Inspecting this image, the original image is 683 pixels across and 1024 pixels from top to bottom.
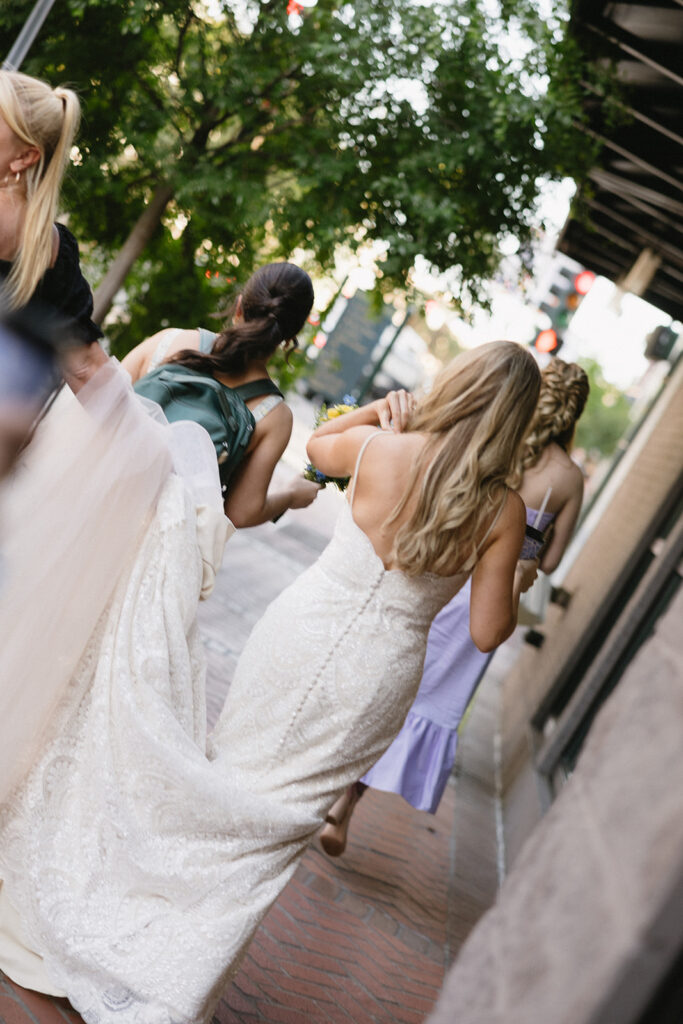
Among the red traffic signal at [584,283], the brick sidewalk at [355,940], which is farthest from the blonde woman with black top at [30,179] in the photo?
the red traffic signal at [584,283]

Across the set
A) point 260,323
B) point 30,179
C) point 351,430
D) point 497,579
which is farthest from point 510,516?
point 30,179

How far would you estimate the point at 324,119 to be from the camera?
23.9 feet

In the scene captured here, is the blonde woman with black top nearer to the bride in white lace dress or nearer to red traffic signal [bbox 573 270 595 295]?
the bride in white lace dress

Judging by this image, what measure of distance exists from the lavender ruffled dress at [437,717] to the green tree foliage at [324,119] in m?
3.05

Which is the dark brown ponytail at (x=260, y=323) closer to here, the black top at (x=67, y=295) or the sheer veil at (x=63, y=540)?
Answer: the sheer veil at (x=63, y=540)

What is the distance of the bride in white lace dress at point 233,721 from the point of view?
8.86 feet

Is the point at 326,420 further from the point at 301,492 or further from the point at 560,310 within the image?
the point at 560,310

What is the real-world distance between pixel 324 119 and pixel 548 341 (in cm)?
791

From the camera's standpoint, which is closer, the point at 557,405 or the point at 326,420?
the point at 326,420

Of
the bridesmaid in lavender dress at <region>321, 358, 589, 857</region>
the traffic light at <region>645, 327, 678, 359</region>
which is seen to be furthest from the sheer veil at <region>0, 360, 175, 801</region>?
the traffic light at <region>645, 327, 678, 359</region>

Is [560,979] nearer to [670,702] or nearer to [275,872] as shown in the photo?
[670,702]

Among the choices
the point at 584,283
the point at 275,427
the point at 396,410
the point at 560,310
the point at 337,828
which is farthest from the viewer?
the point at 560,310

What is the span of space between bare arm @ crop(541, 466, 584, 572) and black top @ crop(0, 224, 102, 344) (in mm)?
2959

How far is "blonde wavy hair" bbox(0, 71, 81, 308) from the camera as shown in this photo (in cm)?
242
